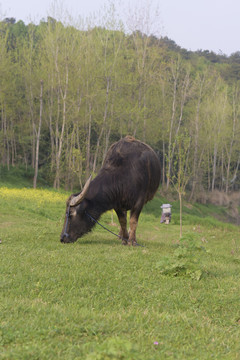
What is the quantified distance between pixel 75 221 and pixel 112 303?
143 inches

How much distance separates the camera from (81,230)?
317 inches

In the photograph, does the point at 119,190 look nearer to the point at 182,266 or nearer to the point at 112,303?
the point at 182,266

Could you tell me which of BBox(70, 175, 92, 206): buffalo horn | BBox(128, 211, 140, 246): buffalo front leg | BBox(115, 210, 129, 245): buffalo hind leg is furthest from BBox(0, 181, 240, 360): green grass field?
BBox(115, 210, 129, 245): buffalo hind leg

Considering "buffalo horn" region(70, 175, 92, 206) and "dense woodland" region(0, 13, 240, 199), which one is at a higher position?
"dense woodland" region(0, 13, 240, 199)

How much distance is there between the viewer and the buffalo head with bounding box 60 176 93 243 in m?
7.92

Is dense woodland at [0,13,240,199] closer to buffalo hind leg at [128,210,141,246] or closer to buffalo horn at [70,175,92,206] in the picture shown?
buffalo hind leg at [128,210,141,246]

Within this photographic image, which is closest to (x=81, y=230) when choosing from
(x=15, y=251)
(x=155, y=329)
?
(x=15, y=251)

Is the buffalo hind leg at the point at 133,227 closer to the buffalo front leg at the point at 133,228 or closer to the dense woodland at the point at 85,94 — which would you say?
the buffalo front leg at the point at 133,228

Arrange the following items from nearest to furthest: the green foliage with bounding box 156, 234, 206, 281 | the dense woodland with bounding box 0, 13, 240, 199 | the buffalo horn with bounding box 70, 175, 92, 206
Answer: the green foliage with bounding box 156, 234, 206, 281 < the buffalo horn with bounding box 70, 175, 92, 206 < the dense woodland with bounding box 0, 13, 240, 199

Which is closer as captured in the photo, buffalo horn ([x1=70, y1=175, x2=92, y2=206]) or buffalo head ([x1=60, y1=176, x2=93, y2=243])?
buffalo horn ([x1=70, y1=175, x2=92, y2=206])

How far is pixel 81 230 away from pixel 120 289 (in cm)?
325

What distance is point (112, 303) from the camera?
14.8 feet

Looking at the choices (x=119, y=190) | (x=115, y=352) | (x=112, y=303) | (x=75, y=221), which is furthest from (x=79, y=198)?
(x=115, y=352)

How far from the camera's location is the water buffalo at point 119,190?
8.00 m
